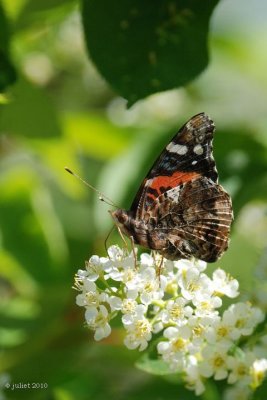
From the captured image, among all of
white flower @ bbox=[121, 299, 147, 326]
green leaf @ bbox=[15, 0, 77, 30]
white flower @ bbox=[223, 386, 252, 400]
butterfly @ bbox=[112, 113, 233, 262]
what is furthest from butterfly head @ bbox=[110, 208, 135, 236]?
green leaf @ bbox=[15, 0, 77, 30]

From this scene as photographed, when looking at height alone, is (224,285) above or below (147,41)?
below

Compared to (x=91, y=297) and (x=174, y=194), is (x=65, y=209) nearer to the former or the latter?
(x=174, y=194)

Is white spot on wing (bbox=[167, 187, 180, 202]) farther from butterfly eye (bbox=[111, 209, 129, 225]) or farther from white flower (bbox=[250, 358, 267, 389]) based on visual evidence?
white flower (bbox=[250, 358, 267, 389])

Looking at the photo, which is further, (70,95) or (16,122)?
(70,95)

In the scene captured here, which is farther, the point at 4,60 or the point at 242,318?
the point at 4,60

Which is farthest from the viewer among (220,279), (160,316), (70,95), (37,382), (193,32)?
(70,95)

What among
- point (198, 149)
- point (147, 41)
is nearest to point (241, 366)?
point (198, 149)

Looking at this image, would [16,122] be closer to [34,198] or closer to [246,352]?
[34,198]

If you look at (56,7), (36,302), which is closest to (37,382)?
(36,302)
